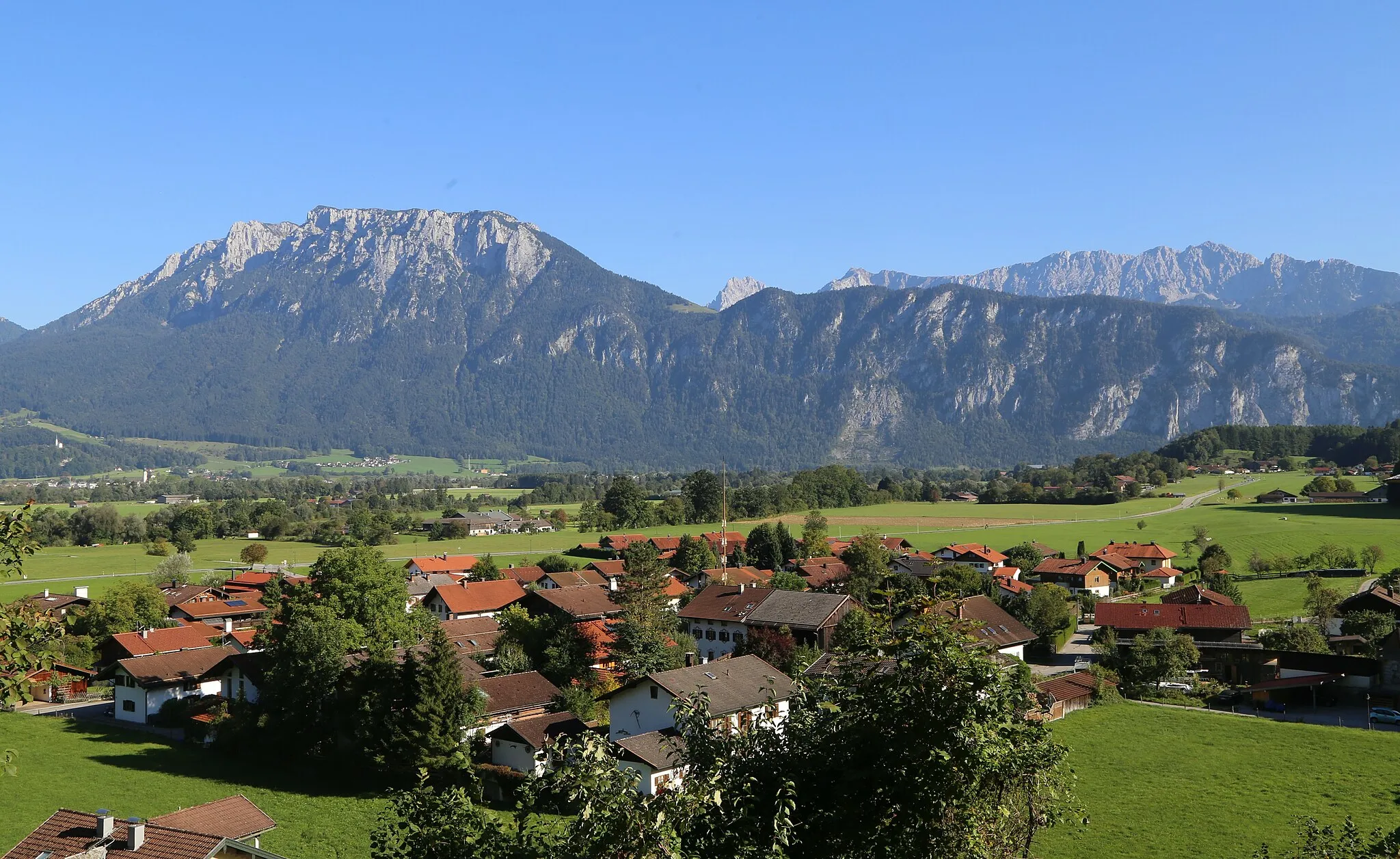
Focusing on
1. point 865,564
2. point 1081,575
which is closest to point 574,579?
point 865,564

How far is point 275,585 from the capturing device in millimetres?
51625

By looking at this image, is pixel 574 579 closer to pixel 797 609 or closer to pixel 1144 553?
pixel 797 609

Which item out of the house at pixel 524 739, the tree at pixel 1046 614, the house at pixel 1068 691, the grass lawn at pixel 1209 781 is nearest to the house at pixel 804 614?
the house at pixel 1068 691

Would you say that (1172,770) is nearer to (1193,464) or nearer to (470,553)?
(470,553)

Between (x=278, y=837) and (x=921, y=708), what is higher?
(x=921, y=708)

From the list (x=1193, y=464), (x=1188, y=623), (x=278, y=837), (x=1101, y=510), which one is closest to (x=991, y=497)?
(x=1101, y=510)

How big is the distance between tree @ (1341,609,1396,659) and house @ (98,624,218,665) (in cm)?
Answer: 4508

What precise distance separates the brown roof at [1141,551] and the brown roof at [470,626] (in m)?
39.2

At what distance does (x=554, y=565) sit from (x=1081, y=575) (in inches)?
1198

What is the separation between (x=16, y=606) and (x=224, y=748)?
88.1ft

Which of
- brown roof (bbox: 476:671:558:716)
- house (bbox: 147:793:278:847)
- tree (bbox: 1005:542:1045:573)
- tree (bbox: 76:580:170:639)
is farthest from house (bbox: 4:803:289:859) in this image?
tree (bbox: 1005:542:1045:573)

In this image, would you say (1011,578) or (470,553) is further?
(470,553)

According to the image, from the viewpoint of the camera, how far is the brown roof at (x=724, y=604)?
44594 millimetres

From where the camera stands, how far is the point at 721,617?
146ft
